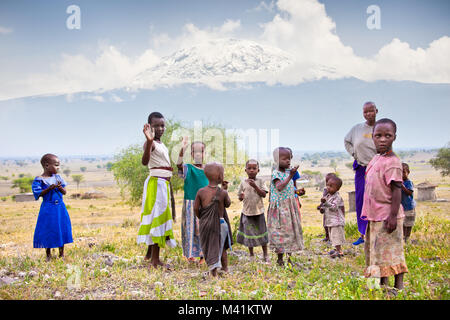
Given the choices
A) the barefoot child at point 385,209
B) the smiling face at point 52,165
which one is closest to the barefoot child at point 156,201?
the smiling face at point 52,165

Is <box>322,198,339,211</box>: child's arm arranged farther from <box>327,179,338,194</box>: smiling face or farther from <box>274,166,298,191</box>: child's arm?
<box>274,166,298,191</box>: child's arm

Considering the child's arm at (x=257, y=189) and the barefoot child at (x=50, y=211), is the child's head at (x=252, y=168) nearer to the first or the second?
the child's arm at (x=257, y=189)

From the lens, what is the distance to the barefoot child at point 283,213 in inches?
235

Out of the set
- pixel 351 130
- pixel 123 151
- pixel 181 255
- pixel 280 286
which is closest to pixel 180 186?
pixel 123 151

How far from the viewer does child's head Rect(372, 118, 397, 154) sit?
443 centimetres

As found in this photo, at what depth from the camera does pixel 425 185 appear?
52.7 feet

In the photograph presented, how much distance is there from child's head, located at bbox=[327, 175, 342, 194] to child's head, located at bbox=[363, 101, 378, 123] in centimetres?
131

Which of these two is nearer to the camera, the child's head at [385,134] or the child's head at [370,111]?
the child's head at [385,134]

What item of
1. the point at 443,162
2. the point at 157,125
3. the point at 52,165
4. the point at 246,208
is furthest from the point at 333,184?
the point at 443,162

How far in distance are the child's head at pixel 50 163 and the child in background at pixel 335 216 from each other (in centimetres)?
532

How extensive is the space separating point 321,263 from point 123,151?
13.0m

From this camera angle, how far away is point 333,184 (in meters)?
7.12

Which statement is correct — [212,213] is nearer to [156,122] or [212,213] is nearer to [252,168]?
[252,168]
